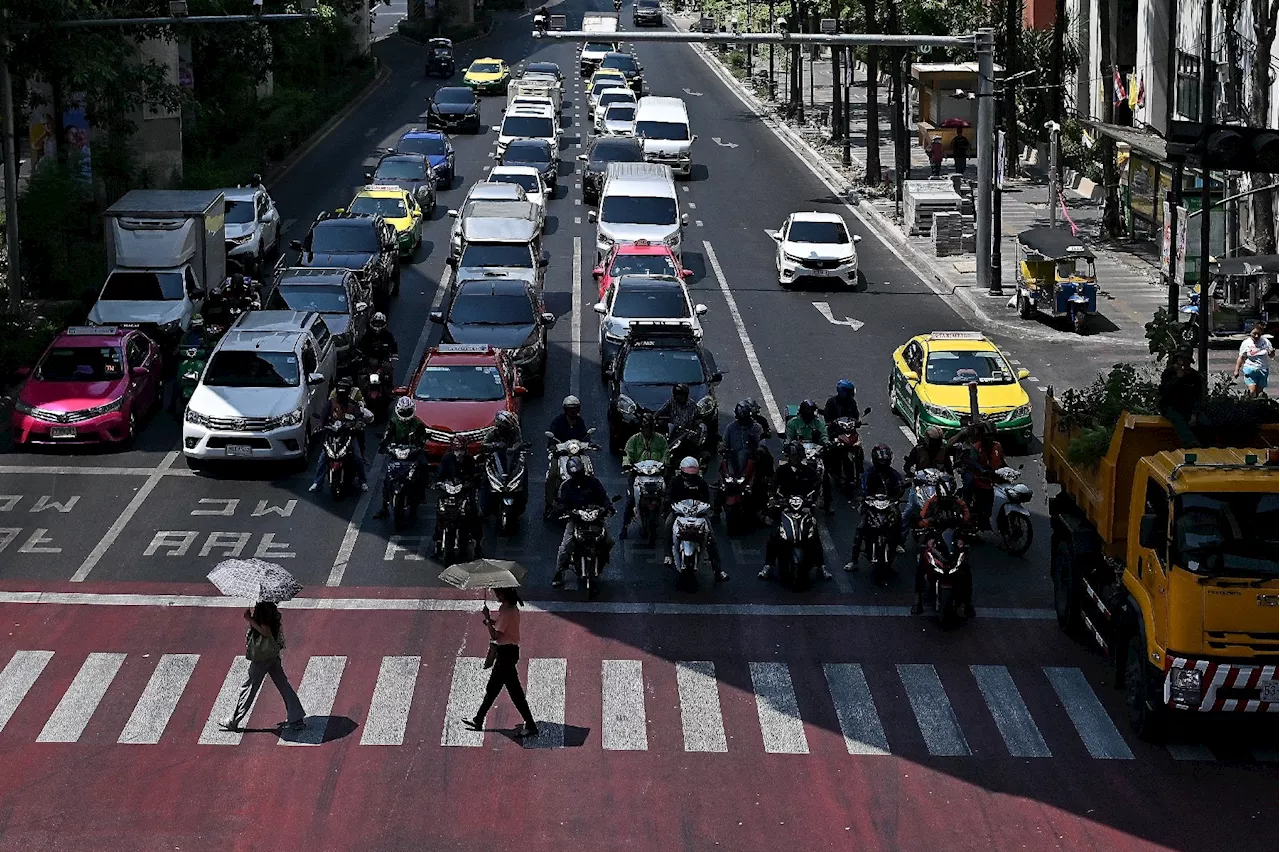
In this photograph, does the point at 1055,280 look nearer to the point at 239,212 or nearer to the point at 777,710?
Answer: the point at 239,212

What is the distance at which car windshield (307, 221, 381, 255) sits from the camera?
3912cm

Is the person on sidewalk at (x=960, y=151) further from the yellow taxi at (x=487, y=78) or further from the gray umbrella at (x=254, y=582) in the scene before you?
the gray umbrella at (x=254, y=582)

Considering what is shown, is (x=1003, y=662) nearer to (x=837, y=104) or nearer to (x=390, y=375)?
(x=390, y=375)

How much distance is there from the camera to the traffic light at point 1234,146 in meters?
23.6

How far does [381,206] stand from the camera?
4531cm

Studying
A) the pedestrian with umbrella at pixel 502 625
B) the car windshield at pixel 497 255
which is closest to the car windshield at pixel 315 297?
the car windshield at pixel 497 255

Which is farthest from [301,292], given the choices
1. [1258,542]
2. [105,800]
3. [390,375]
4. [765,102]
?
[765,102]

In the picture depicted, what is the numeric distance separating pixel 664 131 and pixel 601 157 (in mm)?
5072

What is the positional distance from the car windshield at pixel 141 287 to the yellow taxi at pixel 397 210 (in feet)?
32.2

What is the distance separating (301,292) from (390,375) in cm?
426

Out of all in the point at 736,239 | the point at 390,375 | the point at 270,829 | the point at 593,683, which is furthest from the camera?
the point at 736,239

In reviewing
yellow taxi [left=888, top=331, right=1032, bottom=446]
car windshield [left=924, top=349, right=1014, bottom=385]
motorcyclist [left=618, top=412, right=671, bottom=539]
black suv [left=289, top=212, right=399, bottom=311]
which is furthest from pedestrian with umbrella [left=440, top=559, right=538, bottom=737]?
black suv [left=289, top=212, right=399, bottom=311]

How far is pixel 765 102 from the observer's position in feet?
268

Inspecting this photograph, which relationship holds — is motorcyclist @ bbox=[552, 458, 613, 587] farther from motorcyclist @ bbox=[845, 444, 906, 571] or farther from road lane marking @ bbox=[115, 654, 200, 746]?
road lane marking @ bbox=[115, 654, 200, 746]
